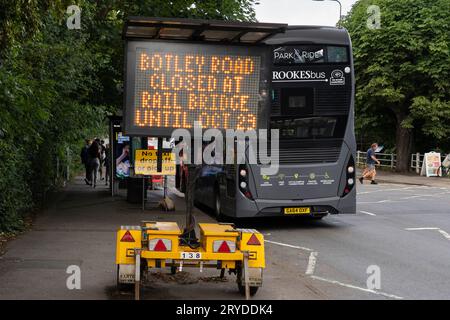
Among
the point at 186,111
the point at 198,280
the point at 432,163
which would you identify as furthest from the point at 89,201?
the point at 432,163

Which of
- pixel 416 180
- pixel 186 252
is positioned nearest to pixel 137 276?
pixel 186 252

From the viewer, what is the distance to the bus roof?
597 inches

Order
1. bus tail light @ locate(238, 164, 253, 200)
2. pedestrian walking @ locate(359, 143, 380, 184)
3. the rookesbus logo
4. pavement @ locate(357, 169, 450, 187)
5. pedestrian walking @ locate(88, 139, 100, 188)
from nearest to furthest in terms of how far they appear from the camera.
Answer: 1. bus tail light @ locate(238, 164, 253, 200)
2. the rookesbus logo
3. pedestrian walking @ locate(88, 139, 100, 188)
4. pedestrian walking @ locate(359, 143, 380, 184)
5. pavement @ locate(357, 169, 450, 187)

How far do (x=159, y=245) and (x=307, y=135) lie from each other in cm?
787

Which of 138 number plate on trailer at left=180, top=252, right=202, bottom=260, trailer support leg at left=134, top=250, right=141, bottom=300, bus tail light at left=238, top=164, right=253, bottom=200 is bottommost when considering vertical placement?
trailer support leg at left=134, top=250, right=141, bottom=300

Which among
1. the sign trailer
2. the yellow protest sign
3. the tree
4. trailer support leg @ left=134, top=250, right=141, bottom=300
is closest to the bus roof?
the yellow protest sign

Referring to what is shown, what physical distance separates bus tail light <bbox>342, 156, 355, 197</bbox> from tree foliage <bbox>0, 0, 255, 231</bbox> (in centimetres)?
511

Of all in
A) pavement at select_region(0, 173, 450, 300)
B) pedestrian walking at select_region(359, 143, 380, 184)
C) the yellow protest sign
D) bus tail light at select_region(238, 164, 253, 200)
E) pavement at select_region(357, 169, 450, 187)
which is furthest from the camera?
pavement at select_region(357, 169, 450, 187)

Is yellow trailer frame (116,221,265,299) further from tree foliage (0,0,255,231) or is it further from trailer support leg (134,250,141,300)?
Answer: tree foliage (0,0,255,231)

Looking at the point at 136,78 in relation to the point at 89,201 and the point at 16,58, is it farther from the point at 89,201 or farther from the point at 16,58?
the point at 89,201

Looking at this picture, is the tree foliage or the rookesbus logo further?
the rookesbus logo

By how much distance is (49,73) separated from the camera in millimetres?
15234

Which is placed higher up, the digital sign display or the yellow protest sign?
the digital sign display

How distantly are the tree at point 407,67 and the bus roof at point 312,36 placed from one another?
25147mm
